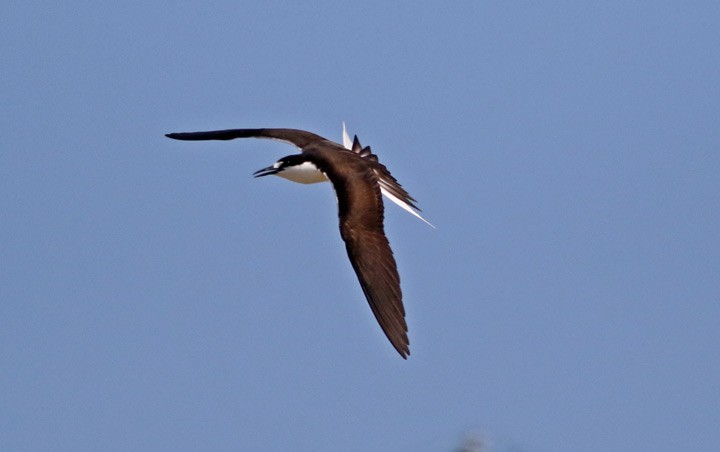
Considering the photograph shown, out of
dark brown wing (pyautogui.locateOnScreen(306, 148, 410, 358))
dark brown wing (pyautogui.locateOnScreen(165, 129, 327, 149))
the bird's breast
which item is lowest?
dark brown wing (pyautogui.locateOnScreen(306, 148, 410, 358))

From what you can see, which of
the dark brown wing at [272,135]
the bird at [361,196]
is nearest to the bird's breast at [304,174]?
the bird at [361,196]

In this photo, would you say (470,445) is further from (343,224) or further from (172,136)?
(172,136)

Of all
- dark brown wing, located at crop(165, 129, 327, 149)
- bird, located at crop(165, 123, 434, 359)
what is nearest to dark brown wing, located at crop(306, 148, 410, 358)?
bird, located at crop(165, 123, 434, 359)

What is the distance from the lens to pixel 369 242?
16.7m

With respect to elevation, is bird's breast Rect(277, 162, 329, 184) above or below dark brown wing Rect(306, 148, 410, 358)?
above

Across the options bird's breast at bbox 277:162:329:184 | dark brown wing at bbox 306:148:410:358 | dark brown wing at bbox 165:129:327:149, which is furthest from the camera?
dark brown wing at bbox 165:129:327:149

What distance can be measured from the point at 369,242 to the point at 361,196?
2.53ft

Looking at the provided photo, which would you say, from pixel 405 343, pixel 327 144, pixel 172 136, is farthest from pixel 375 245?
pixel 172 136

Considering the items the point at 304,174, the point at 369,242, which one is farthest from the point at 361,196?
the point at 304,174

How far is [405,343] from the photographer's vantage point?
15.6m

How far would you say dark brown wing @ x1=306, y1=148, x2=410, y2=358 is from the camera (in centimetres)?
1588

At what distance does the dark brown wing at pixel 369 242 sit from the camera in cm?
1588

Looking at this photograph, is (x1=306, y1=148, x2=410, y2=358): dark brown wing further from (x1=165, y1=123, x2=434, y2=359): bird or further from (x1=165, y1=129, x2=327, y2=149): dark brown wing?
(x1=165, y1=129, x2=327, y2=149): dark brown wing

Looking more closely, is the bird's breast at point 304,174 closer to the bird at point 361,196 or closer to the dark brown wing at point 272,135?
the bird at point 361,196
